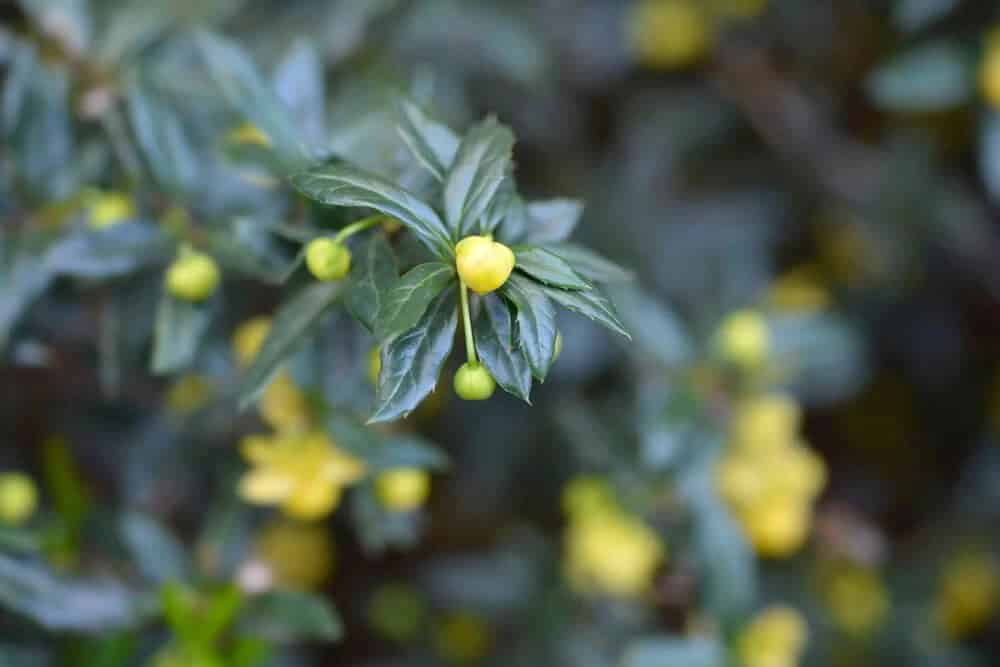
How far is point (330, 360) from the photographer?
3.29 ft

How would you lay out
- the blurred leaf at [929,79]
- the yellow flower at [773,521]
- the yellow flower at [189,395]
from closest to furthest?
1. the yellow flower at [189,395]
2. the yellow flower at [773,521]
3. the blurred leaf at [929,79]

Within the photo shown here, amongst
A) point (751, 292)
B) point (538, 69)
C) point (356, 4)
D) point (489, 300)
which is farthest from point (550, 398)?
point (489, 300)

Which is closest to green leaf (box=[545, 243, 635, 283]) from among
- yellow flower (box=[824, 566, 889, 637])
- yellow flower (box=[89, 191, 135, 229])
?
yellow flower (box=[89, 191, 135, 229])

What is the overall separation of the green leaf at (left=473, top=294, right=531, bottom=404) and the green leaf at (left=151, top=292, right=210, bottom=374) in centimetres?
33

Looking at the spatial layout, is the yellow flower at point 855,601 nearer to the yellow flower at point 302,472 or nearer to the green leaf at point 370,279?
the yellow flower at point 302,472

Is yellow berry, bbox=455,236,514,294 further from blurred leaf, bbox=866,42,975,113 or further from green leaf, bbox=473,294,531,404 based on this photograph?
blurred leaf, bbox=866,42,975,113

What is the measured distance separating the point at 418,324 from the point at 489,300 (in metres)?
0.06

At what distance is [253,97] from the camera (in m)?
0.96

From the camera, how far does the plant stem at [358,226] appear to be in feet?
2.61

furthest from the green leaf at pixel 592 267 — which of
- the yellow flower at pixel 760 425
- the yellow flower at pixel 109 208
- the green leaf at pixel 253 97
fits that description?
the yellow flower at pixel 760 425

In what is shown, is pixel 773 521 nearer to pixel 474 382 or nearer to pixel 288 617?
pixel 288 617

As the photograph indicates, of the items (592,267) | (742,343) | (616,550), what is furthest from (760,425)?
(592,267)

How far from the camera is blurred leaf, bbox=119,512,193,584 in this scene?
1.17 meters

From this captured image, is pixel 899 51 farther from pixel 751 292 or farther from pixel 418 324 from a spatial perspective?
pixel 418 324
